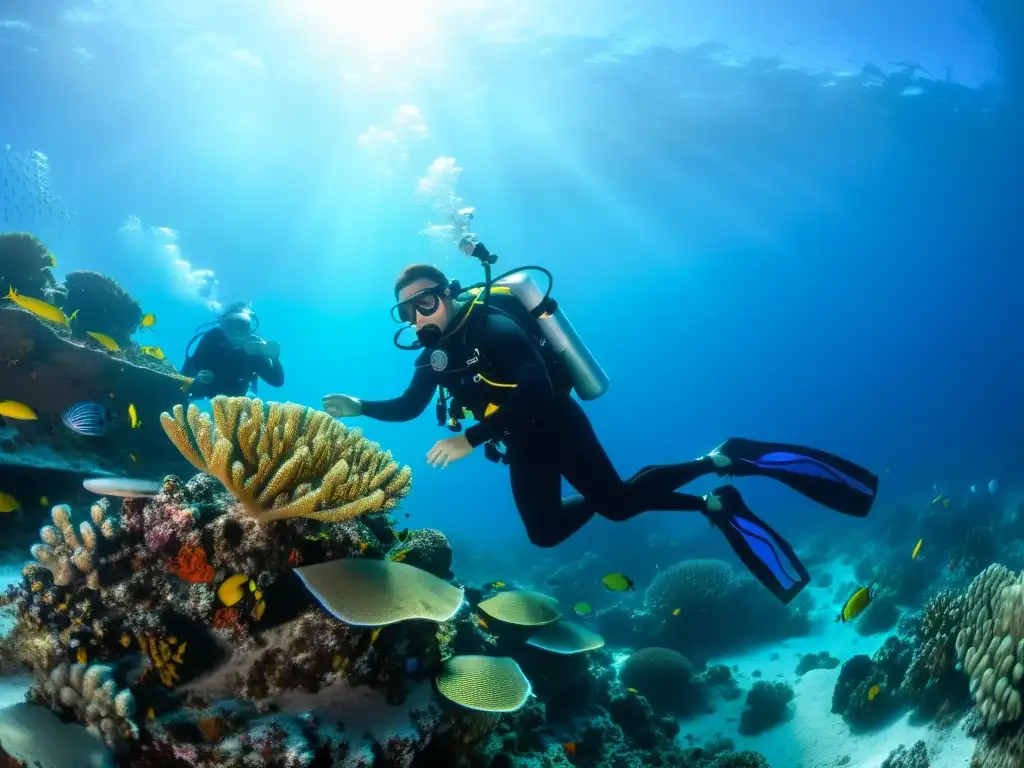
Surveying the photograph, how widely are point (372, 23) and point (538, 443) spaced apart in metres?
33.7

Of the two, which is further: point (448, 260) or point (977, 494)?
point (448, 260)

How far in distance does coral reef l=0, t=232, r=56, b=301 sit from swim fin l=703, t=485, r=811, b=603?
1192 centimetres

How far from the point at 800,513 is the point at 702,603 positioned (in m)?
26.9

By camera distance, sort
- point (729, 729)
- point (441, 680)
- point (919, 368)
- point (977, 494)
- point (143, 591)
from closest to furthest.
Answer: point (143, 591) < point (441, 680) < point (729, 729) < point (977, 494) < point (919, 368)

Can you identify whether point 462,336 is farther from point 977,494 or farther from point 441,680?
point 977,494

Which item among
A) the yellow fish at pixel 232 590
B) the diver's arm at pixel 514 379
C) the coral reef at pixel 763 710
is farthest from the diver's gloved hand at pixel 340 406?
the coral reef at pixel 763 710

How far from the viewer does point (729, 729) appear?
9.28 m

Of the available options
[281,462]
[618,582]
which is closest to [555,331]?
[618,582]

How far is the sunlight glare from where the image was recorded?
91.7ft

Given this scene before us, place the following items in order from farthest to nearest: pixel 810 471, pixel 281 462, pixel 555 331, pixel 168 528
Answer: pixel 555 331 → pixel 810 471 → pixel 281 462 → pixel 168 528

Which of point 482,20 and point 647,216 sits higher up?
point 647,216

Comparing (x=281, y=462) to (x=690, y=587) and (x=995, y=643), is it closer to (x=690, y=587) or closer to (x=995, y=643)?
(x=995, y=643)

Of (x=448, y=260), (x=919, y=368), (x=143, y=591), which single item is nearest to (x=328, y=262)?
(x=448, y=260)

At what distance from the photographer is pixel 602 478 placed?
5.67 meters
